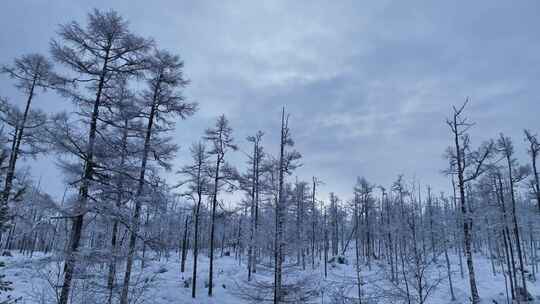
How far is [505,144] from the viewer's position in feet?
85.5

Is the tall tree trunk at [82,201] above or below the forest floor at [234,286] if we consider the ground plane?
→ above

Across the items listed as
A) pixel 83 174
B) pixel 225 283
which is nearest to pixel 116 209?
pixel 83 174

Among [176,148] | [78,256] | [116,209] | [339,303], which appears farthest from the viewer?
[339,303]

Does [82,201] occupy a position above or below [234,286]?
above

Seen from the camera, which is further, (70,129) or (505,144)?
(505,144)

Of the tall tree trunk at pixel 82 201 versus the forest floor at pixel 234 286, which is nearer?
the tall tree trunk at pixel 82 201

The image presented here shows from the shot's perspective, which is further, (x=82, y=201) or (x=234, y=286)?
(x=234, y=286)

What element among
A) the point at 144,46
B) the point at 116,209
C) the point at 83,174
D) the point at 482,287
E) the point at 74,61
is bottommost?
the point at 482,287

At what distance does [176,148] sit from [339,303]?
16431mm

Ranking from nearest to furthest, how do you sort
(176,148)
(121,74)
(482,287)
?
(121,74)
(176,148)
(482,287)

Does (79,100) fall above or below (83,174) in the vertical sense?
above

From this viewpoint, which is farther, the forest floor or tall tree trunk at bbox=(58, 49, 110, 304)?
the forest floor

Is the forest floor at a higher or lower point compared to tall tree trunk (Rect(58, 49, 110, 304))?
lower

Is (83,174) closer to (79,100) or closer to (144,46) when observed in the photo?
(79,100)
